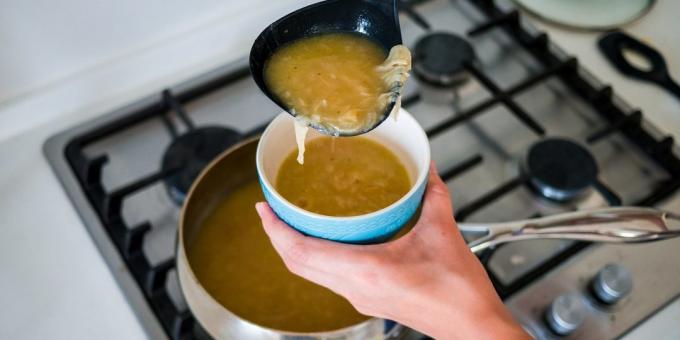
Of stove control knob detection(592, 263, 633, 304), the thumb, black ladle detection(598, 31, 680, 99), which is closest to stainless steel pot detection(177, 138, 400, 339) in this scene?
the thumb

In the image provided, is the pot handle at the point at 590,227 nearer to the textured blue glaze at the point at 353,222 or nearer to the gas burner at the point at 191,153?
the textured blue glaze at the point at 353,222

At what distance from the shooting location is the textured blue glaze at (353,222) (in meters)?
0.49

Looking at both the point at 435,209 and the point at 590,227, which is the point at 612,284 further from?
the point at 435,209

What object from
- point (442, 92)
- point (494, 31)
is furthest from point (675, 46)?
point (442, 92)

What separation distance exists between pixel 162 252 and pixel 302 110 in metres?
0.29

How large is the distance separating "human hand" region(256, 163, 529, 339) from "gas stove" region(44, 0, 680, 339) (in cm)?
16

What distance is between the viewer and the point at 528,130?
86cm

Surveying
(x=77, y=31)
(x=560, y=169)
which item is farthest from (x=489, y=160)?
(x=77, y=31)

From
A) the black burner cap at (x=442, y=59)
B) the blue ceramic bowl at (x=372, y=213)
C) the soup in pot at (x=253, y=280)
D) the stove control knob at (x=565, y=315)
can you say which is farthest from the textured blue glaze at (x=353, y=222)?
the black burner cap at (x=442, y=59)

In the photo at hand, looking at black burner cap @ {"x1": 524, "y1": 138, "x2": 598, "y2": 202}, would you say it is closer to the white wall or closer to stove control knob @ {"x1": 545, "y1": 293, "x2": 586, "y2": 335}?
stove control knob @ {"x1": 545, "y1": 293, "x2": 586, "y2": 335}

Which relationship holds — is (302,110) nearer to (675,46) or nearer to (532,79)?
(532,79)

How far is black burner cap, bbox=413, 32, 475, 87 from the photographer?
880 millimetres

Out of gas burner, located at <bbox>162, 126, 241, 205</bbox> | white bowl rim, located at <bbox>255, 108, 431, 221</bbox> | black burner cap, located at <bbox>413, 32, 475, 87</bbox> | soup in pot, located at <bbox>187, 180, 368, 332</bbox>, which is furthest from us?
black burner cap, located at <bbox>413, 32, 475, 87</bbox>

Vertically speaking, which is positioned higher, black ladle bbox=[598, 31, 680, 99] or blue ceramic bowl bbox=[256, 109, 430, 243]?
blue ceramic bowl bbox=[256, 109, 430, 243]
